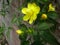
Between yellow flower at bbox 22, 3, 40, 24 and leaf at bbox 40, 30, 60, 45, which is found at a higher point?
yellow flower at bbox 22, 3, 40, 24

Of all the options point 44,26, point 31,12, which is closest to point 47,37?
point 44,26

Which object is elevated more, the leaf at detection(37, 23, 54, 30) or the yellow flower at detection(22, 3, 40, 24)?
the yellow flower at detection(22, 3, 40, 24)

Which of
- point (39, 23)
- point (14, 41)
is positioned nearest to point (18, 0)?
point (14, 41)

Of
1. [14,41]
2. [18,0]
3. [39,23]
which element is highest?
[39,23]

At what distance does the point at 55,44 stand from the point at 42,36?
9 cm

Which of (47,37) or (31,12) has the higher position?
(31,12)

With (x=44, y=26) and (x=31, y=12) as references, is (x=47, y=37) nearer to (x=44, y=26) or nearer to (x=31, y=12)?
(x=44, y=26)

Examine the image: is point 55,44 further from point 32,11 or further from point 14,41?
point 14,41

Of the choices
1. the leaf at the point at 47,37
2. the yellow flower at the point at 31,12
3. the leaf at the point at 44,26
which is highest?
the yellow flower at the point at 31,12

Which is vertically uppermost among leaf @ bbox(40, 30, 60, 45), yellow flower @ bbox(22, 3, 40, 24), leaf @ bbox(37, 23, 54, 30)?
yellow flower @ bbox(22, 3, 40, 24)

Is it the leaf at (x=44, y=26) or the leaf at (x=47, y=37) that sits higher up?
the leaf at (x=44, y=26)

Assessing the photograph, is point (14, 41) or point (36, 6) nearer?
point (36, 6)

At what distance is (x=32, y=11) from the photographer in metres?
1.30

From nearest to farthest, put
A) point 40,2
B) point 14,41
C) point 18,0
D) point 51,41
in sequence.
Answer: point 51,41
point 40,2
point 18,0
point 14,41
